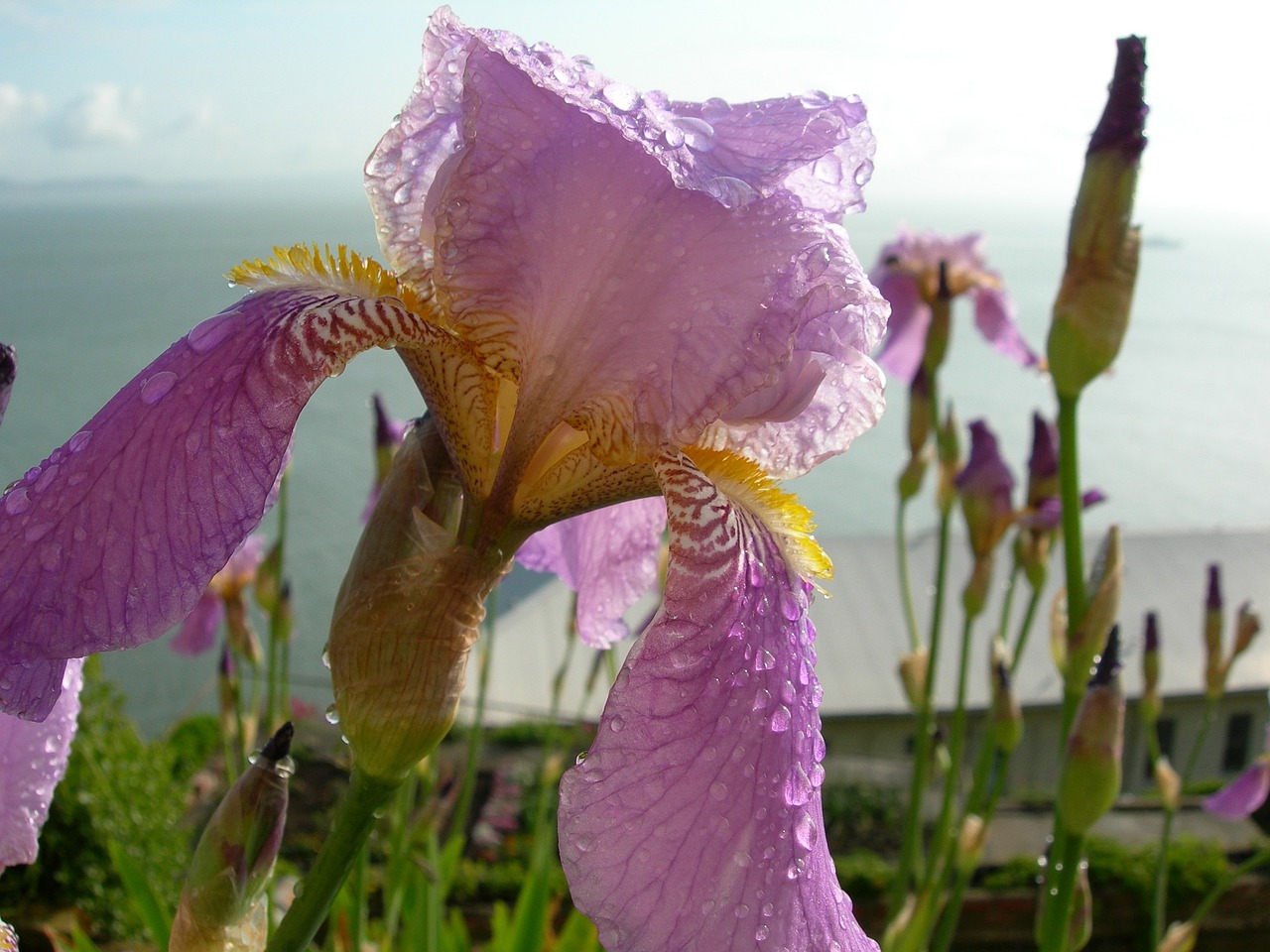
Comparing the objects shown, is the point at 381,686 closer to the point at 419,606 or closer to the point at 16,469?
the point at 419,606

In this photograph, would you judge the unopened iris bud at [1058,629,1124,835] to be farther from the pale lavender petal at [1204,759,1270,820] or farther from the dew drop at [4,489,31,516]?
the pale lavender petal at [1204,759,1270,820]

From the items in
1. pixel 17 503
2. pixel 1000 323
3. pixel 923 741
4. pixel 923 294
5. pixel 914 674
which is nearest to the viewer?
pixel 17 503

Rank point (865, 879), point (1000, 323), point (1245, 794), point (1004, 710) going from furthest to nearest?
point (865, 879) < point (1000, 323) < point (1245, 794) < point (1004, 710)

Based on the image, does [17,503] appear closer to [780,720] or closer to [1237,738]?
[780,720]

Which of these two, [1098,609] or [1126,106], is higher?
[1126,106]

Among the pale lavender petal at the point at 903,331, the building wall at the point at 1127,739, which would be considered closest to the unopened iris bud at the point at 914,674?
the pale lavender petal at the point at 903,331

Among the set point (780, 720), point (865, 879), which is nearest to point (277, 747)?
point (780, 720)
